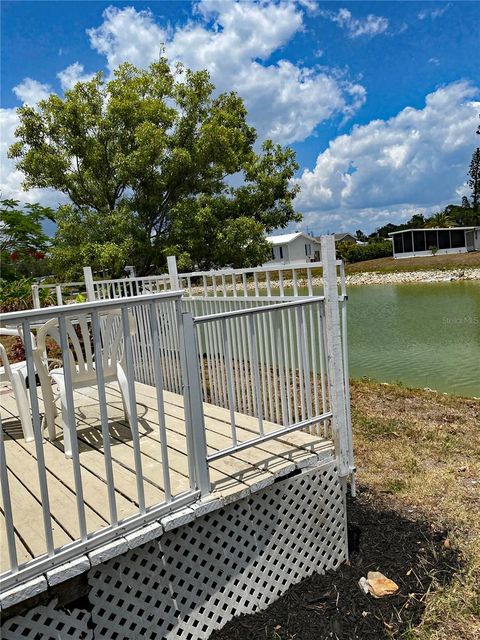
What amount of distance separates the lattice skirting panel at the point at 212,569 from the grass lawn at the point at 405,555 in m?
0.11

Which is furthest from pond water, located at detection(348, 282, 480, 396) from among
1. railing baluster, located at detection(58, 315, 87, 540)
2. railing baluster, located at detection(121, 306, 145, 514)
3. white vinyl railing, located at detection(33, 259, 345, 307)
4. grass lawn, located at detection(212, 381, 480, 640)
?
railing baluster, located at detection(58, 315, 87, 540)

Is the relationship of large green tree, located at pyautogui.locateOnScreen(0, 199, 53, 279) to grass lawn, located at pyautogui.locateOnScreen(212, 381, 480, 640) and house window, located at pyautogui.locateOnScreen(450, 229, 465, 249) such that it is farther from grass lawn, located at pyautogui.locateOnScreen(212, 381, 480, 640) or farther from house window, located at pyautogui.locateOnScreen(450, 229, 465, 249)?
house window, located at pyautogui.locateOnScreen(450, 229, 465, 249)

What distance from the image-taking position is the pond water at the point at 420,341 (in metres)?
8.16

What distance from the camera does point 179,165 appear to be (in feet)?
32.7

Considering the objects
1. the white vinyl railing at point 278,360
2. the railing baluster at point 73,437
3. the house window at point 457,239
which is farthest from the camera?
the house window at point 457,239

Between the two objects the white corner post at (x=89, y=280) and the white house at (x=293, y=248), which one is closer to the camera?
the white corner post at (x=89, y=280)

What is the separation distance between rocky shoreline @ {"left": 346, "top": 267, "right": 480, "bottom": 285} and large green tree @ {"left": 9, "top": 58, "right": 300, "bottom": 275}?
67.8 ft

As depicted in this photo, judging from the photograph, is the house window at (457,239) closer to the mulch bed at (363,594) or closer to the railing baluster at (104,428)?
the mulch bed at (363,594)

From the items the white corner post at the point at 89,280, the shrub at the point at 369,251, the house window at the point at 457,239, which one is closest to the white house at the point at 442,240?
the house window at the point at 457,239

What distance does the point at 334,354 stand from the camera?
2.85 metres

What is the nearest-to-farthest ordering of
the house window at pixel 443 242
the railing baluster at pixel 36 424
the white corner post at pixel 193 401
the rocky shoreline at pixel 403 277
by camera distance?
1. the railing baluster at pixel 36 424
2. the white corner post at pixel 193 401
3. the rocky shoreline at pixel 403 277
4. the house window at pixel 443 242

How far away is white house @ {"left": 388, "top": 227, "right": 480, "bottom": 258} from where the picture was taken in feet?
124

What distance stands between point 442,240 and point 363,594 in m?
39.7

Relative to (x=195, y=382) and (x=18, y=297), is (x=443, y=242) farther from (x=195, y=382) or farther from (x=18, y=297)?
(x=195, y=382)
